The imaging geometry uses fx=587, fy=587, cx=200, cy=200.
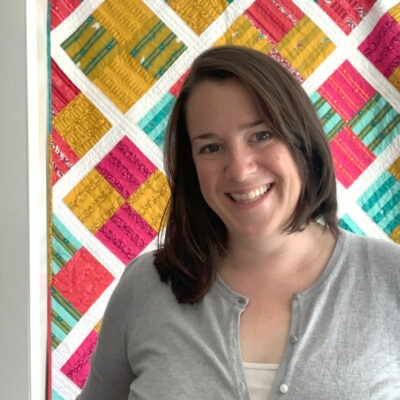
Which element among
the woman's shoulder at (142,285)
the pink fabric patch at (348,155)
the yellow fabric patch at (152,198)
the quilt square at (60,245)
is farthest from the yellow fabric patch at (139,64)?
the woman's shoulder at (142,285)

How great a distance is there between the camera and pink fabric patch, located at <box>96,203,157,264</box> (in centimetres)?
178

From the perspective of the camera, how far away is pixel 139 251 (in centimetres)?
180

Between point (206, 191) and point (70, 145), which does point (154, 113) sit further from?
point (206, 191)

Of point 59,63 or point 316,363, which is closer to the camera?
point 316,363

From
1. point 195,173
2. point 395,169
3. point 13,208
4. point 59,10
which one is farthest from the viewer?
point 395,169

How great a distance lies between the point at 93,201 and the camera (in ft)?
5.82

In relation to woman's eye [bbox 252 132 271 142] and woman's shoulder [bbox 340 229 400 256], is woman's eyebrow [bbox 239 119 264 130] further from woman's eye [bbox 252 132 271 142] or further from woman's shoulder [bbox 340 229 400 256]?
woman's shoulder [bbox 340 229 400 256]

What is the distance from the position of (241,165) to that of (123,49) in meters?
1.01

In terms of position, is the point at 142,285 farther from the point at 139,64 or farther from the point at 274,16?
the point at 274,16

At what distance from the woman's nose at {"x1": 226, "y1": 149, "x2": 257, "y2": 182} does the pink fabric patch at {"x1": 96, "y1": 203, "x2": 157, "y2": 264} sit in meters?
0.92

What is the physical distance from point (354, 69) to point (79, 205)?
3.10 ft

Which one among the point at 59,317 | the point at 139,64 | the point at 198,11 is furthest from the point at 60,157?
the point at 198,11

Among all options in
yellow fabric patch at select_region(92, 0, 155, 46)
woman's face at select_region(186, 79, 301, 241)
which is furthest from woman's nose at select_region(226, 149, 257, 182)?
yellow fabric patch at select_region(92, 0, 155, 46)

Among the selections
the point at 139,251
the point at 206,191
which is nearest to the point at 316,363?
the point at 206,191
